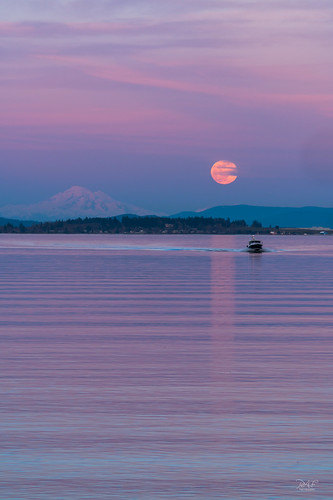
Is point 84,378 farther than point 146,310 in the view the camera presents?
No

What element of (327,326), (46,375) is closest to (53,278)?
(327,326)

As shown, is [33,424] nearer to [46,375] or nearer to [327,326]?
[46,375]

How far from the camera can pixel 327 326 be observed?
92.5ft

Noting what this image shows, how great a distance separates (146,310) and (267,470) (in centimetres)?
2381
